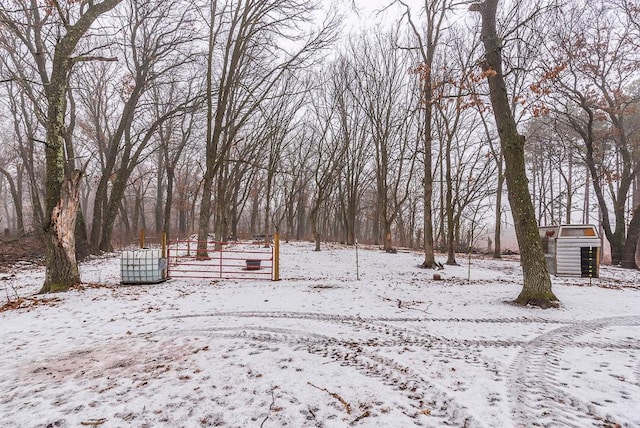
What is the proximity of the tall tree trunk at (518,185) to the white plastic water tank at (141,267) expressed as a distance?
8.72 m

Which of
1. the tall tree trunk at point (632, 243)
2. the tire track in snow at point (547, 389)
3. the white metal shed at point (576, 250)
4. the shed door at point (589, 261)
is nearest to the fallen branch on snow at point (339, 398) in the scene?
the tire track in snow at point (547, 389)

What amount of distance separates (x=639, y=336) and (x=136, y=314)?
7.77m

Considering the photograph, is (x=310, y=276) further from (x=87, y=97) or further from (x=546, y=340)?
(x=87, y=97)

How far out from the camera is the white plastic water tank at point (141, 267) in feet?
27.7

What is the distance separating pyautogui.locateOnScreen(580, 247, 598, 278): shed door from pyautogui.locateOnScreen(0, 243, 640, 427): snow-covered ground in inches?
177

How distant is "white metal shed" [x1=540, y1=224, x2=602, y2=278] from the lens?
10844 mm

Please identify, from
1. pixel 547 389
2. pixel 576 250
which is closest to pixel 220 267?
pixel 547 389

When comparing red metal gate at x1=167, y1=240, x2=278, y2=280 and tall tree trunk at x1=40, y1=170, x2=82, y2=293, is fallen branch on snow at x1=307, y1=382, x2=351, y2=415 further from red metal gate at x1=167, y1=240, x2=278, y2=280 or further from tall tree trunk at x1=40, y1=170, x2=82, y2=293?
tall tree trunk at x1=40, y1=170, x2=82, y2=293

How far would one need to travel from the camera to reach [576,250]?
36.4 ft

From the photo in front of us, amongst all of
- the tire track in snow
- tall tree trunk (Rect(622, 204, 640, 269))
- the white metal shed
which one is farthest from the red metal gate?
tall tree trunk (Rect(622, 204, 640, 269))

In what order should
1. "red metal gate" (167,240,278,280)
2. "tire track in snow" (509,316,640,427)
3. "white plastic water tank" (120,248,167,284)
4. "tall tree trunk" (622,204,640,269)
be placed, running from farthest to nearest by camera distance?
"tall tree trunk" (622,204,640,269) < "red metal gate" (167,240,278,280) < "white plastic water tank" (120,248,167,284) < "tire track in snow" (509,316,640,427)

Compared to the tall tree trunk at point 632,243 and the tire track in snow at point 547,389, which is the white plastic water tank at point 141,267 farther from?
the tall tree trunk at point 632,243

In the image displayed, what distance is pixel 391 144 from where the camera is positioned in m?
22.5

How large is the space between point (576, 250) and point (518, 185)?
6842mm
